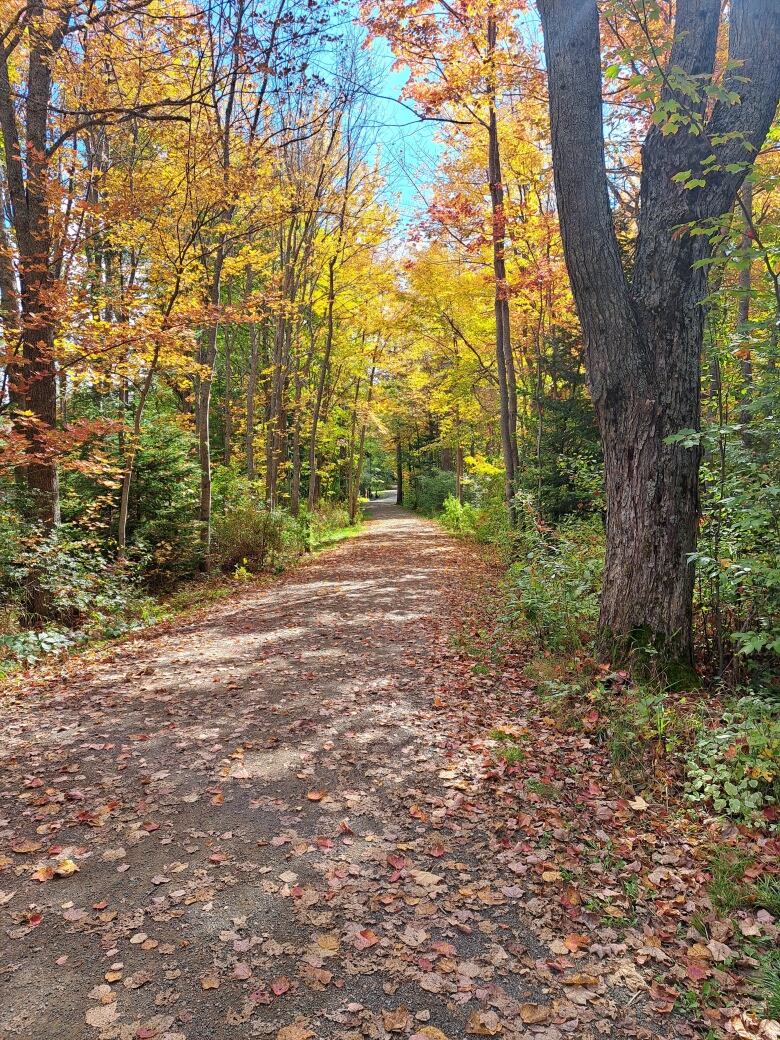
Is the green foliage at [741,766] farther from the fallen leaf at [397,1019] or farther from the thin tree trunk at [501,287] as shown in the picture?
the thin tree trunk at [501,287]

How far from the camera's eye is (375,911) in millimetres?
2752

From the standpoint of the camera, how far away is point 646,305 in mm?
4594

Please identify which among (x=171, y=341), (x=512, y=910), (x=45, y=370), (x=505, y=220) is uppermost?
(x=505, y=220)

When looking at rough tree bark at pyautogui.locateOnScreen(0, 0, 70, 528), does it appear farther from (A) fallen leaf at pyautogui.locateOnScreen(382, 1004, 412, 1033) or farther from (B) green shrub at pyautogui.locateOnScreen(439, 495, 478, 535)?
(B) green shrub at pyautogui.locateOnScreen(439, 495, 478, 535)

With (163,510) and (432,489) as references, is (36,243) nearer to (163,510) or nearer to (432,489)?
(163,510)

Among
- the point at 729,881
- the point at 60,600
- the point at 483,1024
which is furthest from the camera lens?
the point at 60,600

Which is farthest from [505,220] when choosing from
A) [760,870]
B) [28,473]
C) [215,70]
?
[760,870]

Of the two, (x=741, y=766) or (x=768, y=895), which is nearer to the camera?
(x=768, y=895)

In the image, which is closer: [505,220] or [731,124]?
[731,124]

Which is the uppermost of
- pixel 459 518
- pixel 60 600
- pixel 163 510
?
pixel 163 510

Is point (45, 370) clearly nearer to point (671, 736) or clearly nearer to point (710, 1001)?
point (671, 736)

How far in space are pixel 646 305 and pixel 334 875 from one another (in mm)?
4670

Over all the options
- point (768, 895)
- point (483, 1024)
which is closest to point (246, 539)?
point (483, 1024)

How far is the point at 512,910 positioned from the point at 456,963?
0.43m
